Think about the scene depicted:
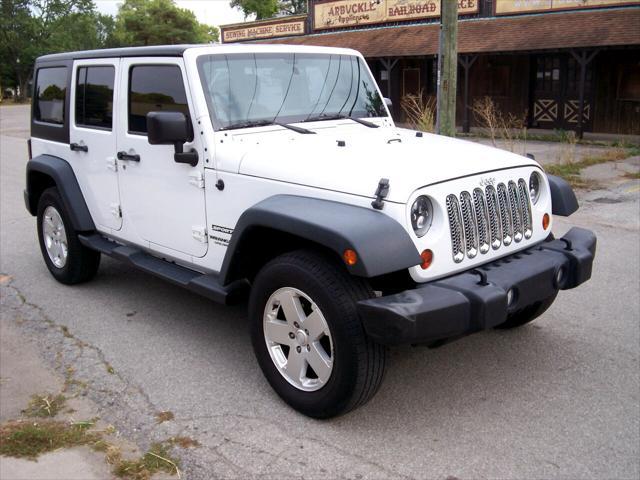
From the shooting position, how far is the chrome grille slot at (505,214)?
12.6 feet

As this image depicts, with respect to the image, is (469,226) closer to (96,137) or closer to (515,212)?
(515,212)

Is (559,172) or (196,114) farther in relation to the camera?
(559,172)

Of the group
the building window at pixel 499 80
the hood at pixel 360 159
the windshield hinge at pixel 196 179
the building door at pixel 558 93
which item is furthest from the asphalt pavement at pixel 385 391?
the building window at pixel 499 80

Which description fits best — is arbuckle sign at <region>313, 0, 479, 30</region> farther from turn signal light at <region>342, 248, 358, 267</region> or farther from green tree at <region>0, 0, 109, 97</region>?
green tree at <region>0, 0, 109, 97</region>

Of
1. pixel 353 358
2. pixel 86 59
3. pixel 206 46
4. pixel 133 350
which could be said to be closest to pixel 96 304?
pixel 133 350

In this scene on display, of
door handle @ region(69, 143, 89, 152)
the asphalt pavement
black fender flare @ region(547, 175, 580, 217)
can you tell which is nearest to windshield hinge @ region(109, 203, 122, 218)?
door handle @ region(69, 143, 89, 152)

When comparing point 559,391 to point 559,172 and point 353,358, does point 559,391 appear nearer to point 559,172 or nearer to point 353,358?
point 353,358

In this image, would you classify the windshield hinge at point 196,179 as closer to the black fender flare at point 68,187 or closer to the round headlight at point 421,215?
the round headlight at point 421,215

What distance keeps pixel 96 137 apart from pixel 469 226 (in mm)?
3183

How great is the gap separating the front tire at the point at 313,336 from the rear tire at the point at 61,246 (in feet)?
8.42

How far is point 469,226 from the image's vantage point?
11.9ft

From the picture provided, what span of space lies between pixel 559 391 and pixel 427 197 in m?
1.49

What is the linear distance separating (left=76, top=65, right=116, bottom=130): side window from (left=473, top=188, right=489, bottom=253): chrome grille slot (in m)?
2.95

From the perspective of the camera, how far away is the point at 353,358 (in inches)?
134
